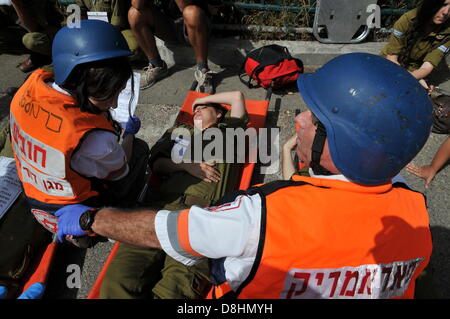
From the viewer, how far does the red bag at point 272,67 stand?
12.6ft

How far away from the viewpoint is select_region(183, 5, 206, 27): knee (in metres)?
3.75

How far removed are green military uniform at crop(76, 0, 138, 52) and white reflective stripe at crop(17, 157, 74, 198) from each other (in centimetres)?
Answer: 296

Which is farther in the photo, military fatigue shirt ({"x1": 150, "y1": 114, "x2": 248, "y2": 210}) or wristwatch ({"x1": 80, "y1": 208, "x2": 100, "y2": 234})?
military fatigue shirt ({"x1": 150, "y1": 114, "x2": 248, "y2": 210})

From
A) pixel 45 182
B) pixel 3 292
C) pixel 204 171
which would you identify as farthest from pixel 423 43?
pixel 3 292

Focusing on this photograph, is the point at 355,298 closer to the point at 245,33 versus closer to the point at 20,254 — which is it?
the point at 20,254

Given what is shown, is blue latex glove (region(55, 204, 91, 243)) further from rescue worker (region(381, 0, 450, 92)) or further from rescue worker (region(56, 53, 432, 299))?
rescue worker (region(381, 0, 450, 92))

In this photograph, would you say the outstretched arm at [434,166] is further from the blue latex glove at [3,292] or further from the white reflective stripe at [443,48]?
the blue latex glove at [3,292]

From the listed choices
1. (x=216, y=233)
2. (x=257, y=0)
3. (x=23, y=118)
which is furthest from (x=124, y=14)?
(x=216, y=233)

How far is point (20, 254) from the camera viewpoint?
2.11 metres

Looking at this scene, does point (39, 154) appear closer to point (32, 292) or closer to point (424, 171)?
point (32, 292)

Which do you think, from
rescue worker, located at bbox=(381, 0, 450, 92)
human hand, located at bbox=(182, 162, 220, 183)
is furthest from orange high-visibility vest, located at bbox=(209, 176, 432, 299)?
rescue worker, located at bbox=(381, 0, 450, 92)

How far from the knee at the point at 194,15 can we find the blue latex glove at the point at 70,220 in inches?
112

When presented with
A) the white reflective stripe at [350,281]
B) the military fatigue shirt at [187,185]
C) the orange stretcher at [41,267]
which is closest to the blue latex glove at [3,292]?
the orange stretcher at [41,267]
